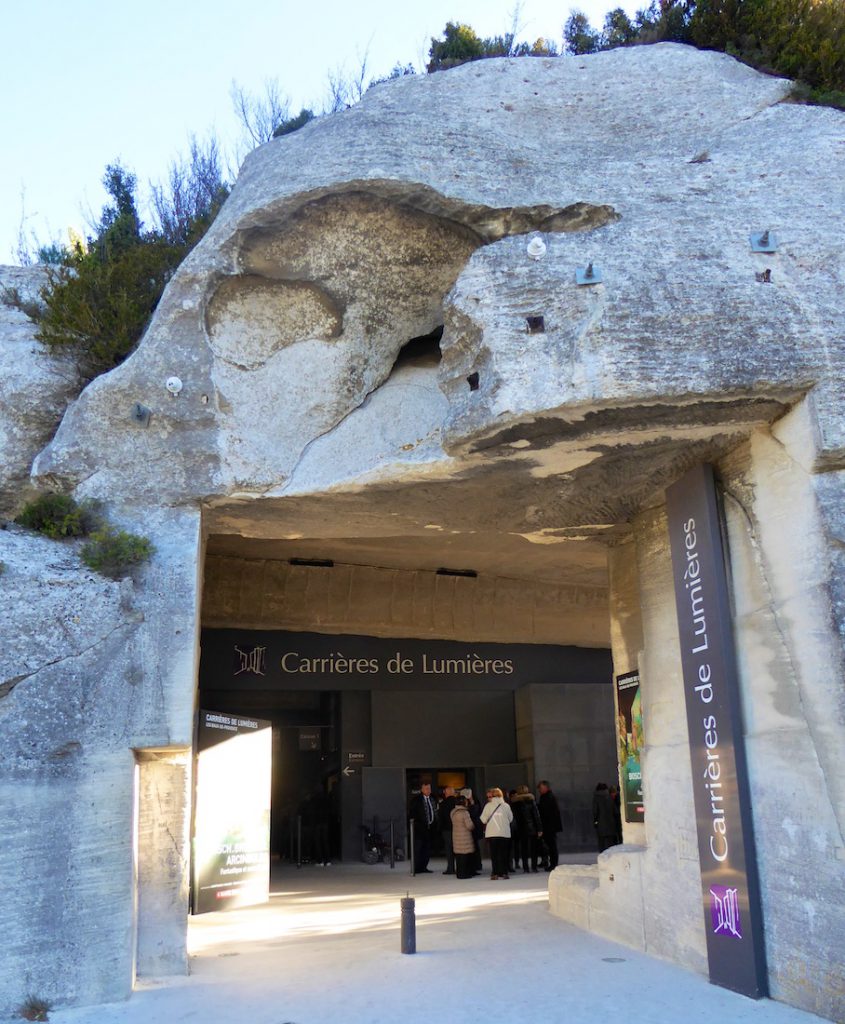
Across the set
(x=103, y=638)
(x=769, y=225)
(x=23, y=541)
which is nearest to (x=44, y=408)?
(x=23, y=541)

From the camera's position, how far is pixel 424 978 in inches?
282

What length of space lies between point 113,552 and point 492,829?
7.24m

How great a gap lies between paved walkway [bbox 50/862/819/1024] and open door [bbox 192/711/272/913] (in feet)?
1.21

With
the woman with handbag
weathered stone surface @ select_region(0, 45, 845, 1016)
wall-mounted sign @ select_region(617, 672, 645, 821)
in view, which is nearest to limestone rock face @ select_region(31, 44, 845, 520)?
weathered stone surface @ select_region(0, 45, 845, 1016)

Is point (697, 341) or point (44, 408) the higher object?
point (44, 408)

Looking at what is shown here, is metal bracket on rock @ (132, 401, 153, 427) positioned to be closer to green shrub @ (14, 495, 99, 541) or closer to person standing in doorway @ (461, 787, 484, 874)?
green shrub @ (14, 495, 99, 541)

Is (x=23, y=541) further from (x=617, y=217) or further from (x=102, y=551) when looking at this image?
(x=617, y=217)

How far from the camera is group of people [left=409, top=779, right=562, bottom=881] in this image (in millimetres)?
12746

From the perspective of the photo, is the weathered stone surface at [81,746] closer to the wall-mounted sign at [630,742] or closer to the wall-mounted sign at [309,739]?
the wall-mounted sign at [630,742]

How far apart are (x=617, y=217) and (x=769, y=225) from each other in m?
1.23

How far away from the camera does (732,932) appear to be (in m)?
6.74

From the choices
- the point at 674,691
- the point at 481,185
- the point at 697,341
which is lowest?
the point at 674,691

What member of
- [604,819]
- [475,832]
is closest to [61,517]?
[475,832]

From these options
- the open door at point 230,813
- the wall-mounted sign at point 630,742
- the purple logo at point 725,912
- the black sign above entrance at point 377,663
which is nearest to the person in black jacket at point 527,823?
the black sign above entrance at point 377,663
